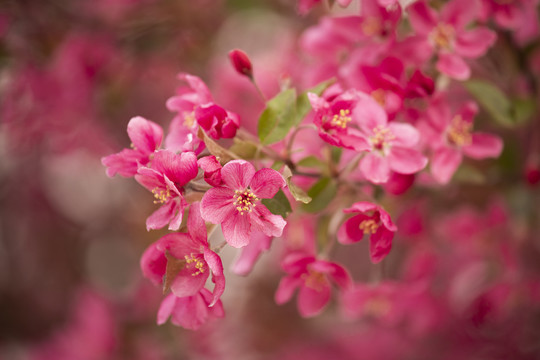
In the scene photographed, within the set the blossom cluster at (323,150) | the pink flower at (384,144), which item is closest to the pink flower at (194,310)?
the blossom cluster at (323,150)

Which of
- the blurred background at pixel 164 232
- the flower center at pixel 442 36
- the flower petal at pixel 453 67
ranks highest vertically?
the flower center at pixel 442 36

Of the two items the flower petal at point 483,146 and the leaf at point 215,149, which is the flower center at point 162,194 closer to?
the leaf at point 215,149

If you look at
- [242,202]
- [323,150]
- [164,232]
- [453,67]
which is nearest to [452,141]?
[453,67]

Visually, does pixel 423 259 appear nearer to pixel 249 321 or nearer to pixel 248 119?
pixel 248 119

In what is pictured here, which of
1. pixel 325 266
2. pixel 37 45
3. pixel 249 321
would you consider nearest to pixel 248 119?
pixel 37 45

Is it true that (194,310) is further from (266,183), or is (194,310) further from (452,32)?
(452,32)

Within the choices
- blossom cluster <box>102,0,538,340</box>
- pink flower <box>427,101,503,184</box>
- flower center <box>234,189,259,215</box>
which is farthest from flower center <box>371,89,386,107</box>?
flower center <box>234,189,259,215</box>

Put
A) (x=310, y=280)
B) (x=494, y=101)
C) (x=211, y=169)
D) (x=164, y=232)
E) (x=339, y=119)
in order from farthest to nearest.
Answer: (x=164, y=232) < (x=494, y=101) < (x=310, y=280) < (x=339, y=119) < (x=211, y=169)
